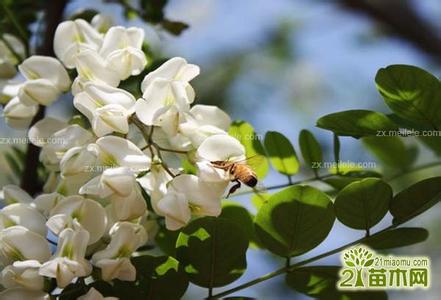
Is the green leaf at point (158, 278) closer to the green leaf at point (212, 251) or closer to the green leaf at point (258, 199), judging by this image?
the green leaf at point (212, 251)

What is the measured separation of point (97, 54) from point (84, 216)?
136mm

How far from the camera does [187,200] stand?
0.51 m

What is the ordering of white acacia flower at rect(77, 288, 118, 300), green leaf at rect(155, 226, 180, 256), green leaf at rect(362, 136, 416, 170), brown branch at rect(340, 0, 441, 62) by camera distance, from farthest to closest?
brown branch at rect(340, 0, 441, 62) < green leaf at rect(362, 136, 416, 170) < green leaf at rect(155, 226, 180, 256) < white acacia flower at rect(77, 288, 118, 300)

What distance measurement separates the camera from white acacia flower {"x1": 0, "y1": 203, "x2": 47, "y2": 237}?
1.77ft

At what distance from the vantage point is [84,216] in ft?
1.70

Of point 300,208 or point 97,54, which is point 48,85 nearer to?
point 97,54

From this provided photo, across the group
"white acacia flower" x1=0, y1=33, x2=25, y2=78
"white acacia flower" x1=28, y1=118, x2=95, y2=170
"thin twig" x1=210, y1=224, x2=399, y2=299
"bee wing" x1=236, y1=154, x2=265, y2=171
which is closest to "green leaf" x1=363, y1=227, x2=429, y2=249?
"thin twig" x1=210, y1=224, x2=399, y2=299

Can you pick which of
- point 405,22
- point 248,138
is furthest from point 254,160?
point 405,22

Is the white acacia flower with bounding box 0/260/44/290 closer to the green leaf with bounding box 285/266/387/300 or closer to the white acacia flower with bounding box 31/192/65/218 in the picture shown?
the white acacia flower with bounding box 31/192/65/218

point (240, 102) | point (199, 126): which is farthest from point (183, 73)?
point (240, 102)

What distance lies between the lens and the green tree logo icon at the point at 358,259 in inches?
23.1

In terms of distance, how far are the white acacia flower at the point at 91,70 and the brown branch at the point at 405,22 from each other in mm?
1439

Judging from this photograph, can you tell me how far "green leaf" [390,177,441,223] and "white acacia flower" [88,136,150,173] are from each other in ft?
0.58

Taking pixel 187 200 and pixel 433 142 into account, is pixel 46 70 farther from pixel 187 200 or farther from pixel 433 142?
pixel 433 142
